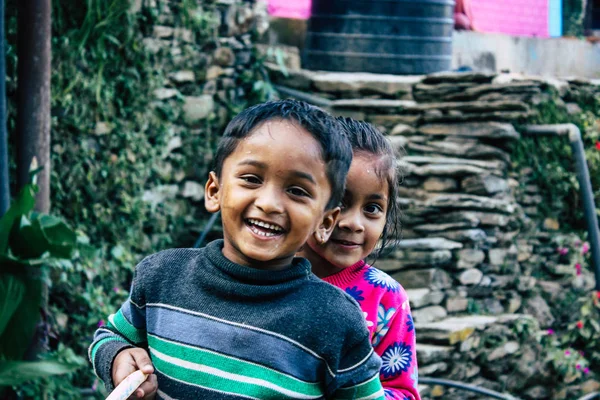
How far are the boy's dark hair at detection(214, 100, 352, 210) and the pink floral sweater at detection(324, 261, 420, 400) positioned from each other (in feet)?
1.01

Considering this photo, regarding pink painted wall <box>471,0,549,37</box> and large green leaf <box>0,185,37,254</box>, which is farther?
pink painted wall <box>471,0,549,37</box>

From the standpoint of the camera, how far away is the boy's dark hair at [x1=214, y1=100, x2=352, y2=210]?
5.19ft

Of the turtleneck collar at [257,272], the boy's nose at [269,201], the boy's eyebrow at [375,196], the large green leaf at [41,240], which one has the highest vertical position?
the boy's nose at [269,201]

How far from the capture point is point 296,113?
5.23 feet

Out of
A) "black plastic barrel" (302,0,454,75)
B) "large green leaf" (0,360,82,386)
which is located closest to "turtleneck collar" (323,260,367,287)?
"large green leaf" (0,360,82,386)

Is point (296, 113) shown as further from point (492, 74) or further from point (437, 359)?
point (492, 74)

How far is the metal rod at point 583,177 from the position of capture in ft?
22.6

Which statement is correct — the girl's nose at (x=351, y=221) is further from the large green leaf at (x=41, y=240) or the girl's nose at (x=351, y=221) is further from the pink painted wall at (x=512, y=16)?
the pink painted wall at (x=512, y=16)

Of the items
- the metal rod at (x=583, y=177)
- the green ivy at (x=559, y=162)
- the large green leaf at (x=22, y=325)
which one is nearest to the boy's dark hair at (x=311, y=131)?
the large green leaf at (x=22, y=325)

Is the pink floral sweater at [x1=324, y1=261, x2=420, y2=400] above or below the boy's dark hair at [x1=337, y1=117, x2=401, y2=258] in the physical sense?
below

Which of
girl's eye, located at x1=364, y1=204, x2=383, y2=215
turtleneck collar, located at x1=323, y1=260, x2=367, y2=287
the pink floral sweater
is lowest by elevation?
the pink floral sweater

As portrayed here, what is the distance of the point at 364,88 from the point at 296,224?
17.5 feet

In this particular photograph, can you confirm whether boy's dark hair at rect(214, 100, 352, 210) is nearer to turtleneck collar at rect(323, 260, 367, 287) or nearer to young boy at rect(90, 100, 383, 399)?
young boy at rect(90, 100, 383, 399)

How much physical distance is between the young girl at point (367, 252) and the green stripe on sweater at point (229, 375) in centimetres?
34
